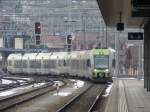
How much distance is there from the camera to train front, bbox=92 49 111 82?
48.3 metres

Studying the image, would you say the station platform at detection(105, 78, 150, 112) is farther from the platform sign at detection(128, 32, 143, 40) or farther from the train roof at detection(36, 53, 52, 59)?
the train roof at detection(36, 53, 52, 59)

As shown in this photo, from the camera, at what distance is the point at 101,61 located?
48.8 metres

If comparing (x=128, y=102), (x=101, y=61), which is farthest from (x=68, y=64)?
(x=128, y=102)

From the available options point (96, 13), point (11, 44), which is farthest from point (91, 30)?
point (11, 44)

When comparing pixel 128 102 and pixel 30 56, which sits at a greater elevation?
pixel 30 56

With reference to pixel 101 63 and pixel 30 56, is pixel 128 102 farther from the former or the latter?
pixel 30 56

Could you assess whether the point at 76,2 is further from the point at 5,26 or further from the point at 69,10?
the point at 5,26

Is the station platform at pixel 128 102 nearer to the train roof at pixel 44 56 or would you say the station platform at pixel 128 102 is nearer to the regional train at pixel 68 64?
the regional train at pixel 68 64

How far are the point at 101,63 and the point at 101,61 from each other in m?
0.21

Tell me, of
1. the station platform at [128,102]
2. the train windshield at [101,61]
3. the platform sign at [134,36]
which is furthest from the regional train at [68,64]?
the station platform at [128,102]

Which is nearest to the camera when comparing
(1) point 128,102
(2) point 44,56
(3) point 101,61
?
(1) point 128,102

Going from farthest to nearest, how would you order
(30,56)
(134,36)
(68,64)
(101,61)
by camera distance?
1. (30,56)
2. (68,64)
3. (101,61)
4. (134,36)

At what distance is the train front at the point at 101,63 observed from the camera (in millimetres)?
48312

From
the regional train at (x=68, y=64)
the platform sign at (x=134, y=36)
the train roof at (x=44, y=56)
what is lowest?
the regional train at (x=68, y=64)
